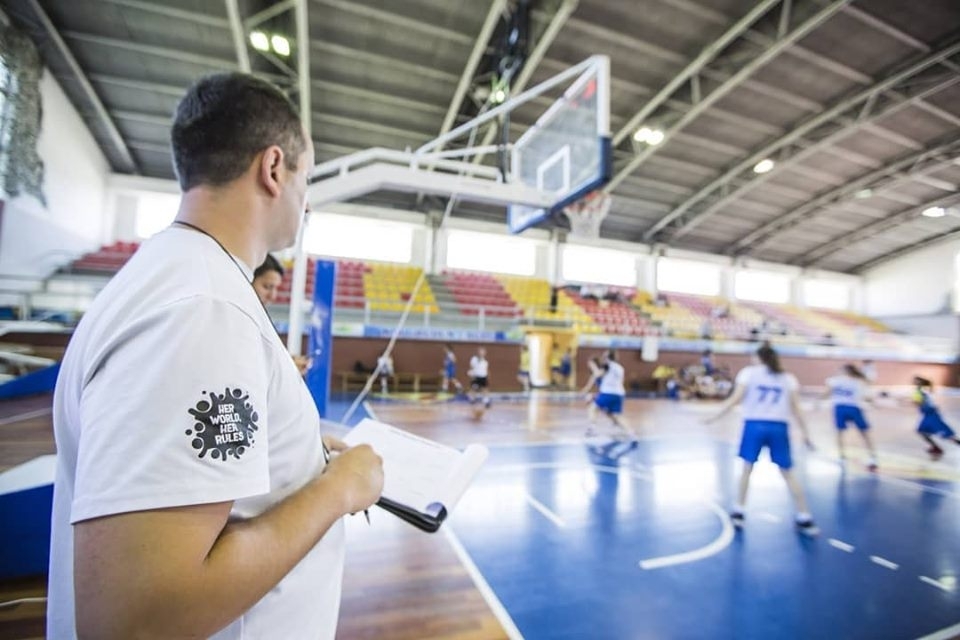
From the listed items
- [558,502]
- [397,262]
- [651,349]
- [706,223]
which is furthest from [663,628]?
[706,223]

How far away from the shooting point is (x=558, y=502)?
4547mm

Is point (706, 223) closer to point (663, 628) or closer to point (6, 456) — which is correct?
point (663, 628)

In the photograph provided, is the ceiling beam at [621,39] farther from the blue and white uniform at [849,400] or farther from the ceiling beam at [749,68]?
the blue and white uniform at [849,400]

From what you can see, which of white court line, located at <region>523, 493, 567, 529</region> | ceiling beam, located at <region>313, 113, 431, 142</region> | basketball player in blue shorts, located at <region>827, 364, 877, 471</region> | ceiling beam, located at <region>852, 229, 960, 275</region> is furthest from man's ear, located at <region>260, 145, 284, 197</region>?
ceiling beam, located at <region>852, 229, 960, 275</region>

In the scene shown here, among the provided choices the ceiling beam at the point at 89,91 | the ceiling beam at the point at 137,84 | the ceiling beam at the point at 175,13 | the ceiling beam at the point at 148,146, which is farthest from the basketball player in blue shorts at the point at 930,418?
the ceiling beam at the point at 148,146

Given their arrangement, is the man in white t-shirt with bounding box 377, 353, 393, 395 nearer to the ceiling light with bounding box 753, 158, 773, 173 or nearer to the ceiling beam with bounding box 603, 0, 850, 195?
the ceiling beam with bounding box 603, 0, 850, 195

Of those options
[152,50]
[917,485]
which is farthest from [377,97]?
[917,485]

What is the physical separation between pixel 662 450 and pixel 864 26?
1184 centimetres

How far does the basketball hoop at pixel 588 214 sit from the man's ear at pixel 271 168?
6499 mm

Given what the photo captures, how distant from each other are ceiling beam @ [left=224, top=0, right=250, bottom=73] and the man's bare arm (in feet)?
37.3

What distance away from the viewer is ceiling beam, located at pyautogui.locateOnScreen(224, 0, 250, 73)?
8695 mm

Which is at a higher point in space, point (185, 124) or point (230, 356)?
point (185, 124)

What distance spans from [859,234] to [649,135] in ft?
46.8

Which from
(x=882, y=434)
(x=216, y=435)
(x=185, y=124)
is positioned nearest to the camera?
(x=216, y=435)
